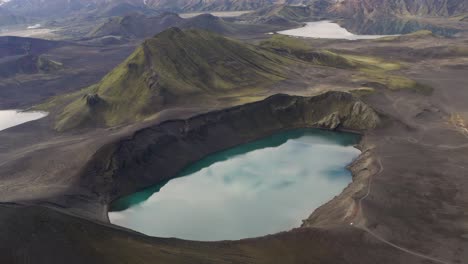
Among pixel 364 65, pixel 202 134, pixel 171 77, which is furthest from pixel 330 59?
pixel 202 134

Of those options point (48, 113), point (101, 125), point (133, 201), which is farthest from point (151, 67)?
point (133, 201)

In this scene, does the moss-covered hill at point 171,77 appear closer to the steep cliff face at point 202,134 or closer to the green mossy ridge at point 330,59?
the green mossy ridge at point 330,59

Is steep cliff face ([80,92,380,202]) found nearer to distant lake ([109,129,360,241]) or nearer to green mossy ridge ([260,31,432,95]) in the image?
distant lake ([109,129,360,241])

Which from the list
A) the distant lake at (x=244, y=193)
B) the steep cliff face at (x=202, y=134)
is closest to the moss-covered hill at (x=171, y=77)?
the steep cliff face at (x=202, y=134)

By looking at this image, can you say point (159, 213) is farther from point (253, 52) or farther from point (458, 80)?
point (458, 80)

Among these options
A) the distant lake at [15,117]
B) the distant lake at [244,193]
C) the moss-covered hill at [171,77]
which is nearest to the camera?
the distant lake at [244,193]

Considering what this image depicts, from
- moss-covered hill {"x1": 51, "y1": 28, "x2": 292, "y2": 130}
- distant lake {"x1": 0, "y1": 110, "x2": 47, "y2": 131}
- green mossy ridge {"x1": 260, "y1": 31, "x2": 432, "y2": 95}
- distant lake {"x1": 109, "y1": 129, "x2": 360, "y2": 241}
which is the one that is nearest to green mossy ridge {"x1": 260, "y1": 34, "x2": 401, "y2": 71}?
green mossy ridge {"x1": 260, "y1": 31, "x2": 432, "y2": 95}

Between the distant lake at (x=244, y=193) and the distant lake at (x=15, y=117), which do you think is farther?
the distant lake at (x=15, y=117)
